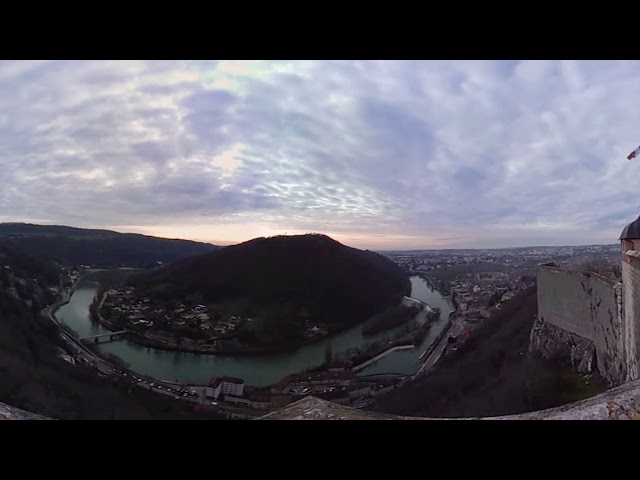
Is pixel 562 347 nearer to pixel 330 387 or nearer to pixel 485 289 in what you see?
pixel 330 387

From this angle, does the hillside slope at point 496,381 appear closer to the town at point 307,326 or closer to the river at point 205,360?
the town at point 307,326

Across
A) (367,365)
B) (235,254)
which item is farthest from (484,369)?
(235,254)

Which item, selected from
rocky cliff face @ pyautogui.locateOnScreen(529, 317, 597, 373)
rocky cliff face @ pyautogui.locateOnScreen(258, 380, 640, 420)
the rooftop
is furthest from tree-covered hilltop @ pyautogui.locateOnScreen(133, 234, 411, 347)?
rocky cliff face @ pyautogui.locateOnScreen(258, 380, 640, 420)

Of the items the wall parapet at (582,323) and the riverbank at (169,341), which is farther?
the riverbank at (169,341)

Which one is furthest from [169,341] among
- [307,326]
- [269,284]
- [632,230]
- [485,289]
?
[485,289]

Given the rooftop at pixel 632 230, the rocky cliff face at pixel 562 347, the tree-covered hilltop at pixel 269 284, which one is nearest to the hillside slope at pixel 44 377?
the tree-covered hilltop at pixel 269 284
